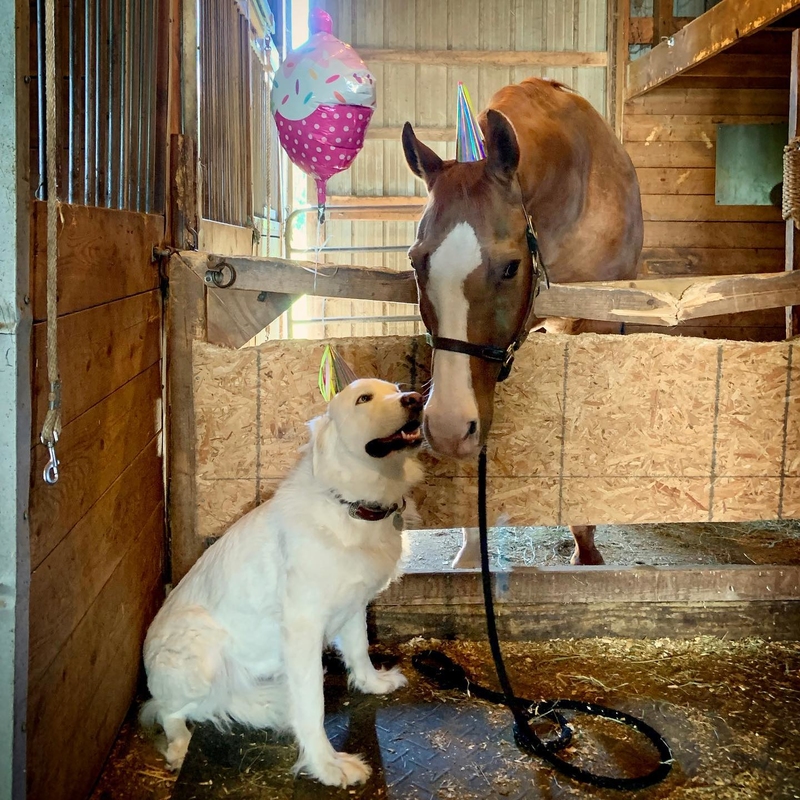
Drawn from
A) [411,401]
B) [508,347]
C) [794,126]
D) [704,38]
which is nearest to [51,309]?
[411,401]

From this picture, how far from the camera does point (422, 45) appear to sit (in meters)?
8.86

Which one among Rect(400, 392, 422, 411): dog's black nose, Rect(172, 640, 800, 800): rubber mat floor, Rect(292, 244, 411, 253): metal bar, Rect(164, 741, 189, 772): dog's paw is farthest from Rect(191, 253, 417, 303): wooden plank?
Rect(292, 244, 411, 253): metal bar

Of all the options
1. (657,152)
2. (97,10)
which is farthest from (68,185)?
(657,152)

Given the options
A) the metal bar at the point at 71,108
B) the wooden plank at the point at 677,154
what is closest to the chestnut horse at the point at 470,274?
the metal bar at the point at 71,108

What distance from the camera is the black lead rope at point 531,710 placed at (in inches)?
79.5

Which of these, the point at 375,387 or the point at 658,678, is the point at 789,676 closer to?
the point at 658,678

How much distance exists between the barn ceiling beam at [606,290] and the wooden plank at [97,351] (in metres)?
0.34

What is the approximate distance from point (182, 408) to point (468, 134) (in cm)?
136

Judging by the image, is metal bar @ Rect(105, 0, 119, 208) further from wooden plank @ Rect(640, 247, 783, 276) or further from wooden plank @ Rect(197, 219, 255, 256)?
wooden plank @ Rect(640, 247, 783, 276)

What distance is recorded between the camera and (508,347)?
230 cm

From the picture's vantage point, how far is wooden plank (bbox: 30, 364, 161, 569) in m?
1.56

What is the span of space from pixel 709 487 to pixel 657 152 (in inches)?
180

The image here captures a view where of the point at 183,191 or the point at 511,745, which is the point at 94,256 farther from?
the point at 511,745

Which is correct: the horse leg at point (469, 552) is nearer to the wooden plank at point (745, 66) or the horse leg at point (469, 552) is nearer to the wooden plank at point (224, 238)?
the wooden plank at point (224, 238)
